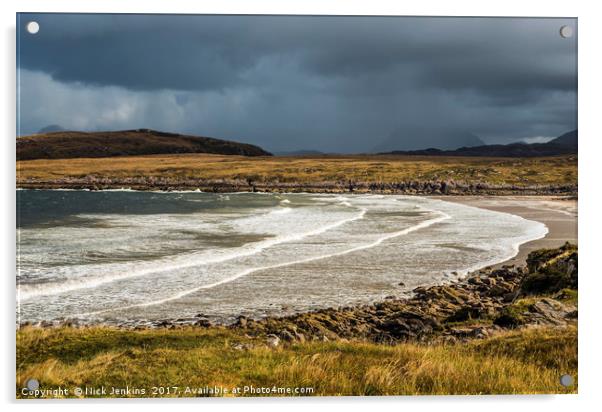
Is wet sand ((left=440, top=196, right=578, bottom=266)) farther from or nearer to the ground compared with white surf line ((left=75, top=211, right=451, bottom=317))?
farther from the ground

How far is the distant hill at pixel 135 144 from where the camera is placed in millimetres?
8320

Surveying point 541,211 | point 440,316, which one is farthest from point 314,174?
point 541,211

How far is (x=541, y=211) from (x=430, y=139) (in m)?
A: 3.65

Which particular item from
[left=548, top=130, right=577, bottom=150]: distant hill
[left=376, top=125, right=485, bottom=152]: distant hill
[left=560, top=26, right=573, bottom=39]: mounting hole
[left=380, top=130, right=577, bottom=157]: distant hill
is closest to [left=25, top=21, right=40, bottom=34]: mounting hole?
[left=376, top=125, right=485, bottom=152]: distant hill

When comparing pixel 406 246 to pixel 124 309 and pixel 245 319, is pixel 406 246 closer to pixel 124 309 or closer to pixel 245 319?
pixel 245 319

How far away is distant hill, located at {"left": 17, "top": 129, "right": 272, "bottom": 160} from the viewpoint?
832 centimetres

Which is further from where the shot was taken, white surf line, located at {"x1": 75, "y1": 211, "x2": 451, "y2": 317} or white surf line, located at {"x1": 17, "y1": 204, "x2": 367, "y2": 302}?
white surf line, located at {"x1": 75, "y1": 211, "x2": 451, "y2": 317}

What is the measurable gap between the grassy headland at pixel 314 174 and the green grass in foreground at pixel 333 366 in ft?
10.4

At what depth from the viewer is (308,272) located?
10297 millimetres

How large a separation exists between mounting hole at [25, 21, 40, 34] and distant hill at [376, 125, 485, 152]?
5.59m

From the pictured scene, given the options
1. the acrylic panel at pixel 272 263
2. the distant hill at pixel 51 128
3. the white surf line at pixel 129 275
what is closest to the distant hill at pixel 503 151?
the acrylic panel at pixel 272 263

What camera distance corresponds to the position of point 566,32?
282 inches

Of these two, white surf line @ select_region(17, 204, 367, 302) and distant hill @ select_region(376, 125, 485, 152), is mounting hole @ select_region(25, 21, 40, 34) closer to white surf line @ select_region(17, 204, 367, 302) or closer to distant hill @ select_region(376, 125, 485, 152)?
white surf line @ select_region(17, 204, 367, 302)

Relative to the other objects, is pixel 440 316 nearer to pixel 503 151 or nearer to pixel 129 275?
pixel 503 151
